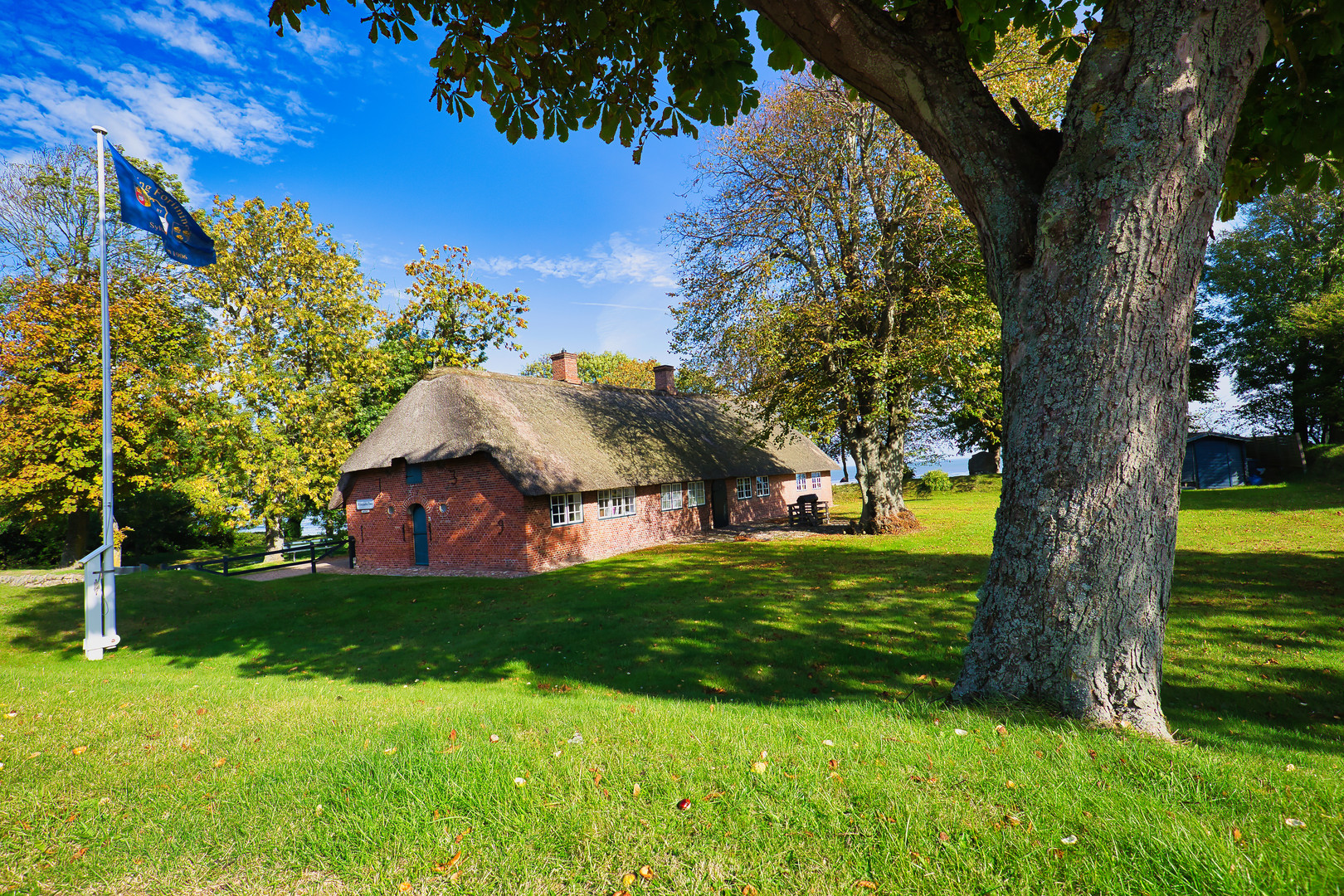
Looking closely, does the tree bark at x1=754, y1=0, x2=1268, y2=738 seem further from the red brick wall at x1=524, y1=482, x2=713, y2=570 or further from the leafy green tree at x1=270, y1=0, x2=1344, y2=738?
the red brick wall at x1=524, y1=482, x2=713, y2=570

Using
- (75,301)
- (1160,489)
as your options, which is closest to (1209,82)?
(1160,489)

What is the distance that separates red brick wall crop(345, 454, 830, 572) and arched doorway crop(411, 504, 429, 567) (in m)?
0.18

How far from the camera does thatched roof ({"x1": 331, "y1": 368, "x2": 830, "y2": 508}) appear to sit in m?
18.5

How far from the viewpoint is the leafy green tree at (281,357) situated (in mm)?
22609

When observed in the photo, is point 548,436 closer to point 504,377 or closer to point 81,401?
point 504,377

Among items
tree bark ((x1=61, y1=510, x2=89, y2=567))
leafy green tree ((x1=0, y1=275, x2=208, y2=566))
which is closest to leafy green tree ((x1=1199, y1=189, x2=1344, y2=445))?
leafy green tree ((x1=0, y1=275, x2=208, y2=566))

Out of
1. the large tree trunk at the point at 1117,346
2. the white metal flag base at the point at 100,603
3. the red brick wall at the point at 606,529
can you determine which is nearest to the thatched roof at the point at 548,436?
the red brick wall at the point at 606,529

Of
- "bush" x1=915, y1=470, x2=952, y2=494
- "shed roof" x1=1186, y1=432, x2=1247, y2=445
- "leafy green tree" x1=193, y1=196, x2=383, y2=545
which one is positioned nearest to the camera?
"leafy green tree" x1=193, y1=196, x2=383, y2=545

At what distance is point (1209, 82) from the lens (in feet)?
12.1

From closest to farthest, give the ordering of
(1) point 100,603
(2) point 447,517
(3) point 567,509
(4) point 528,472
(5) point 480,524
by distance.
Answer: (1) point 100,603, (4) point 528,472, (5) point 480,524, (3) point 567,509, (2) point 447,517


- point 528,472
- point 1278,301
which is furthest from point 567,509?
point 1278,301

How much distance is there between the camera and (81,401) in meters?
21.2

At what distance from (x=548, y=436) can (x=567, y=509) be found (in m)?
2.71

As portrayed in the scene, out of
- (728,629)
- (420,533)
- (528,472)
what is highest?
(528,472)
